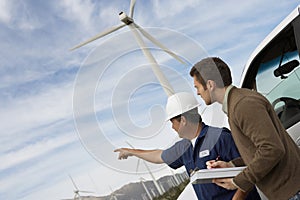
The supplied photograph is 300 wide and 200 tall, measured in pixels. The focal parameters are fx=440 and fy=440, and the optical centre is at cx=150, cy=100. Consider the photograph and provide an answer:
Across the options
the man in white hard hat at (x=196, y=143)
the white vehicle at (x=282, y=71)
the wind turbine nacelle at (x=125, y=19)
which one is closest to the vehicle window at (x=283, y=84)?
the white vehicle at (x=282, y=71)

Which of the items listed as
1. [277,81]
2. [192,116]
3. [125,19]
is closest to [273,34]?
[277,81]

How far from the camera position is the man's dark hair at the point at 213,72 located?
8.68 feet

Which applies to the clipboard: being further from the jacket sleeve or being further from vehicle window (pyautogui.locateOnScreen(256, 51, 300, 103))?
vehicle window (pyautogui.locateOnScreen(256, 51, 300, 103))

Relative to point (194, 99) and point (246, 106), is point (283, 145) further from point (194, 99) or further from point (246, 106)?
point (194, 99)

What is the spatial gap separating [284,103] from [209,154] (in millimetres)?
944

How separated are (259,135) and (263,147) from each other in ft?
0.22

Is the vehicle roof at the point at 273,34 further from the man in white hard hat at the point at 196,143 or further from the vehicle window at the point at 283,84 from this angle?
the man in white hard hat at the point at 196,143

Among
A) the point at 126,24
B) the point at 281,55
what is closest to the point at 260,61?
the point at 281,55

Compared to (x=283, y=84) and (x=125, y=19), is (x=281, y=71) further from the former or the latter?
(x=125, y=19)

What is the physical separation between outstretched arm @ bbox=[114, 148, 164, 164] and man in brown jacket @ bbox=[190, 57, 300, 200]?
146 centimetres

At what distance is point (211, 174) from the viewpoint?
2.42 m

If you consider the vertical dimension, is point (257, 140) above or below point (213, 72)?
below

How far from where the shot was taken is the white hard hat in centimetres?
348

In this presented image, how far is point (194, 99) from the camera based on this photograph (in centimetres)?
357
